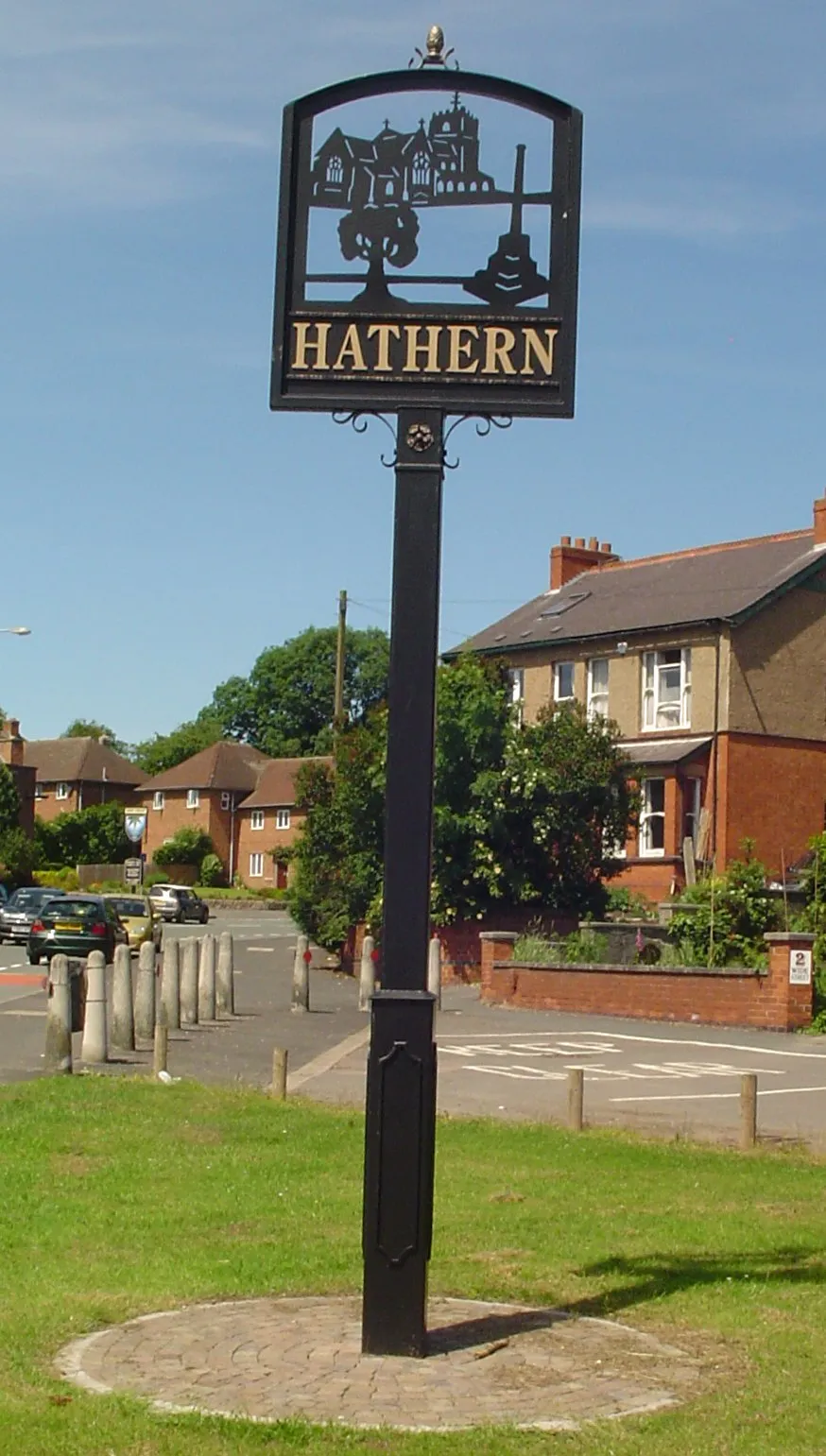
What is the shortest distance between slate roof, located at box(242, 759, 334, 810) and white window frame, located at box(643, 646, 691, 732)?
1924 inches

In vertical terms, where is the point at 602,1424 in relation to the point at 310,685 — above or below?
below

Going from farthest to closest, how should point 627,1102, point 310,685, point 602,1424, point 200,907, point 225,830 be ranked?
1. point 310,685
2. point 225,830
3. point 200,907
4. point 627,1102
5. point 602,1424

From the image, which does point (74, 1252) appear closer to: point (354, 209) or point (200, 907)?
point (354, 209)

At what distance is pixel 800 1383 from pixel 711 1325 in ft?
3.14

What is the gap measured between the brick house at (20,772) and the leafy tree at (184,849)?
22.8ft

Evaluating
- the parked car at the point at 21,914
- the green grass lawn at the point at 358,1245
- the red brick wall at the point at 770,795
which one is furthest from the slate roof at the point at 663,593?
the green grass lawn at the point at 358,1245

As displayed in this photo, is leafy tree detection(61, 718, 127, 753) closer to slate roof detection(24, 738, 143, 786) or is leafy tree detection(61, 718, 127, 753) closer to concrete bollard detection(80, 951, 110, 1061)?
slate roof detection(24, 738, 143, 786)

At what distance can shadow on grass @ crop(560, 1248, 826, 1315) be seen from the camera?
7738mm

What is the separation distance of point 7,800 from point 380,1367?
7755 centimetres

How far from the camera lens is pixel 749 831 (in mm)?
43594

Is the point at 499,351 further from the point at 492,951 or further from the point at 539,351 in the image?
the point at 492,951

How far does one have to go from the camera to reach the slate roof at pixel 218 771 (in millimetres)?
99312

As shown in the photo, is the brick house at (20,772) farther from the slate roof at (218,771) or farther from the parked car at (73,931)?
the parked car at (73,931)

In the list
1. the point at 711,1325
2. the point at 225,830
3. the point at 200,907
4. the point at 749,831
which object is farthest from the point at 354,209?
the point at 225,830
